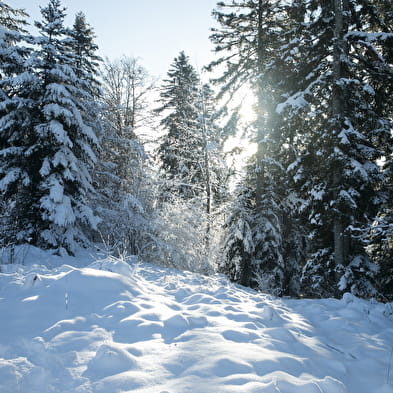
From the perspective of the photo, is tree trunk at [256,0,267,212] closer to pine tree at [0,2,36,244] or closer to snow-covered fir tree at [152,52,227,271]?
snow-covered fir tree at [152,52,227,271]

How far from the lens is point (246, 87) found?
13906 mm

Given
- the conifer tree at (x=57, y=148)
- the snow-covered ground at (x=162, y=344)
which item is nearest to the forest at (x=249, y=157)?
the conifer tree at (x=57, y=148)

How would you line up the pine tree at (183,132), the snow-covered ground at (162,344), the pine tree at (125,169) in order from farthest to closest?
the pine tree at (183,132) → the pine tree at (125,169) → the snow-covered ground at (162,344)

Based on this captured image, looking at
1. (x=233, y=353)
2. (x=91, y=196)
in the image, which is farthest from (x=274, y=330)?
(x=91, y=196)

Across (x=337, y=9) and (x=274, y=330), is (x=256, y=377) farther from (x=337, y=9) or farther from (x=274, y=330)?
(x=337, y=9)

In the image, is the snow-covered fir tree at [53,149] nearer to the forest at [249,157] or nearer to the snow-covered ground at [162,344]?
the forest at [249,157]

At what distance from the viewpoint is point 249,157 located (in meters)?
14.7

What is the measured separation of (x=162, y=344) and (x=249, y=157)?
41.7ft

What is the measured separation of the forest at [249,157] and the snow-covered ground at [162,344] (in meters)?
2.94

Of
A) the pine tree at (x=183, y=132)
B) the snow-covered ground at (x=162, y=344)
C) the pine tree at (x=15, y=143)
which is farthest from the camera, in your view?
the pine tree at (x=183, y=132)

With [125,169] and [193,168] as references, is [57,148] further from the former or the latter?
[193,168]

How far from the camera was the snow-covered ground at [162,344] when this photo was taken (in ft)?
7.27

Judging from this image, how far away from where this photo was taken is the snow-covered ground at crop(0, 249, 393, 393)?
2.21 m

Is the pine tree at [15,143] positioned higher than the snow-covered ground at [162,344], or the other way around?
the pine tree at [15,143]
